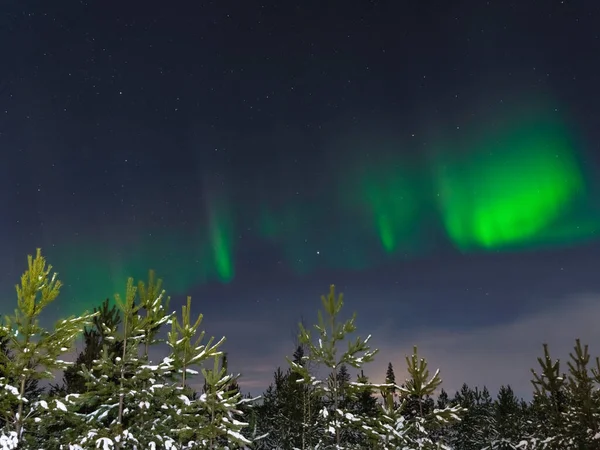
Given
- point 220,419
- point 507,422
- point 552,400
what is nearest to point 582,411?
point 552,400

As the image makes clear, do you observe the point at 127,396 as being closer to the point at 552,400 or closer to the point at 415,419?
the point at 415,419

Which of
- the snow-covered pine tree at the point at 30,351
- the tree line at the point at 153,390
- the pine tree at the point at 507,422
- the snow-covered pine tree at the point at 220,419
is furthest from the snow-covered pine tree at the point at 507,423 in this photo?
the snow-covered pine tree at the point at 30,351

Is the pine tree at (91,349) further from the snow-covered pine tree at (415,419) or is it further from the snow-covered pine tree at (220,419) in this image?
the snow-covered pine tree at (415,419)

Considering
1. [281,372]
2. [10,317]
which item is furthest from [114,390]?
[281,372]

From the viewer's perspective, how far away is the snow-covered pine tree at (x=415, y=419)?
1675cm

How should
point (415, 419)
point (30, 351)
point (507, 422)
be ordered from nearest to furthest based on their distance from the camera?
point (30, 351), point (415, 419), point (507, 422)

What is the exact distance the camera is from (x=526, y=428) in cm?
4812

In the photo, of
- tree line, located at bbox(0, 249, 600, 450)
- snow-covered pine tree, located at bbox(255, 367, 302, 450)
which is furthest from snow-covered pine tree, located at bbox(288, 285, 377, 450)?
snow-covered pine tree, located at bbox(255, 367, 302, 450)

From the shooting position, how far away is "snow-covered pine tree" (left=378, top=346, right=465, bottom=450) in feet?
55.0

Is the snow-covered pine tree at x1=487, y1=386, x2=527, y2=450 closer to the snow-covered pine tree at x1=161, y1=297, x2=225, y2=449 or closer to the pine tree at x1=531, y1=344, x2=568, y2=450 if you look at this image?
the pine tree at x1=531, y1=344, x2=568, y2=450

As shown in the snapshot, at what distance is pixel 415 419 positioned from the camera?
1916 cm

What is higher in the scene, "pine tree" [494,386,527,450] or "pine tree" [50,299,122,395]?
"pine tree" [50,299,122,395]

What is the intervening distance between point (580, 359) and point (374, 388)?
1155 centimetres

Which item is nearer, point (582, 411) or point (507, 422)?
point (582, 411)
